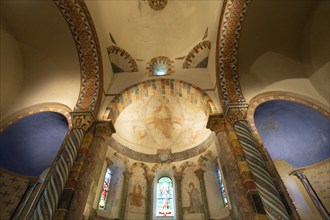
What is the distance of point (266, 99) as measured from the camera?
7012mm

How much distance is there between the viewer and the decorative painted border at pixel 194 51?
8.61 metres

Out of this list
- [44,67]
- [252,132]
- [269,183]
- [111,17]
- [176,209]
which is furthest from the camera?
[176,209]

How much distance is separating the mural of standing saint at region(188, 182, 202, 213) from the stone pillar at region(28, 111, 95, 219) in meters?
6.57

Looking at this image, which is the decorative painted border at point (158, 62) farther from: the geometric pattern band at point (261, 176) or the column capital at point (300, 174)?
the column capital at point (300, 174)

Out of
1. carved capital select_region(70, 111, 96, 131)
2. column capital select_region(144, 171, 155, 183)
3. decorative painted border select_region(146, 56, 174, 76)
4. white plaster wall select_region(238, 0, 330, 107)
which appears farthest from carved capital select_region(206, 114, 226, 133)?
column capital select_region(144, 171, 155, 183)

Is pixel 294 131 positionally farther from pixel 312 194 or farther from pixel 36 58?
pixel 36 58

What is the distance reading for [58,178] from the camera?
5066mm

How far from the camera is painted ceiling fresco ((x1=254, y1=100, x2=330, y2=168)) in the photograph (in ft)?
23.0

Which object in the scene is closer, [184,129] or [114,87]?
[114,87]

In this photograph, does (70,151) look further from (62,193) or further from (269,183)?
(269,183)

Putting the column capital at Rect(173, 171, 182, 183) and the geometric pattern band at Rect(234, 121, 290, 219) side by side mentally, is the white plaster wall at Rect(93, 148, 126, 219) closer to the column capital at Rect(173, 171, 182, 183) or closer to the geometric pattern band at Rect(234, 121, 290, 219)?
the column capital at Rect(173, 171, 182, 183)

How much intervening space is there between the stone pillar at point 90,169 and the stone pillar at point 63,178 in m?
0.14

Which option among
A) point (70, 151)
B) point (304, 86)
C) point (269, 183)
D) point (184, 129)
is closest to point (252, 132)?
point (269, 183)

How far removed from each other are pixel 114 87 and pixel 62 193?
15.7 ft
